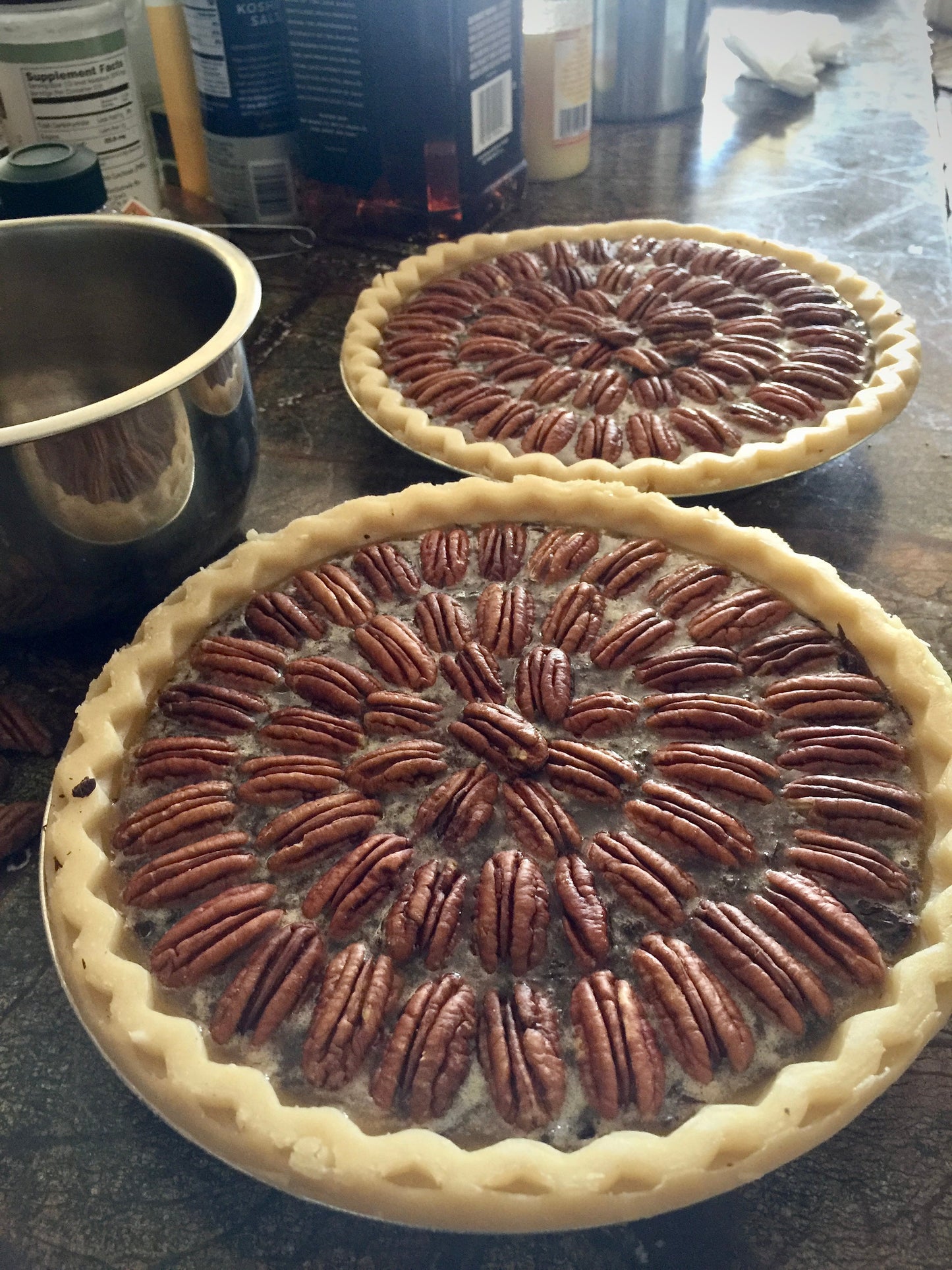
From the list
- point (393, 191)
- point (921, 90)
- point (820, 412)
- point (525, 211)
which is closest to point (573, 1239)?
point (820, 412)

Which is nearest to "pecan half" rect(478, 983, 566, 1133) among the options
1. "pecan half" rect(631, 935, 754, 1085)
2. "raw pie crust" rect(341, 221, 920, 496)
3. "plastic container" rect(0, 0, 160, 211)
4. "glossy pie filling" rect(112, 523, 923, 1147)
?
"glossy pie filling" rect(112, 523, 923, 1147)

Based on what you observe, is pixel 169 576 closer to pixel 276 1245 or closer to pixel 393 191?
pixel 276 1245

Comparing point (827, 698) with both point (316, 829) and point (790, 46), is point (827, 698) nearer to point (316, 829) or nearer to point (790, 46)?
point (316, 829)

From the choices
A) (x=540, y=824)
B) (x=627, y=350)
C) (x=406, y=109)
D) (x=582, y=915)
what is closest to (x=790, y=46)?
(x=406, y=109)

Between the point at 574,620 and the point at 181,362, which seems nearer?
the point at 574,620

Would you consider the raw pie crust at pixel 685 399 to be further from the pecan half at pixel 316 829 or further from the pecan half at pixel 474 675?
the pecan half at pixel 316 829

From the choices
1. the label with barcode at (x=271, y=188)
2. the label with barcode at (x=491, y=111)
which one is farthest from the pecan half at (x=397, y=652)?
the label with barcode at (x=271, y=188)

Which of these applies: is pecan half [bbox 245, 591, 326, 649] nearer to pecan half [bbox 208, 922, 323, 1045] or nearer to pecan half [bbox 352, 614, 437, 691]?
pecan half [bbox 352, 614, 437, 691]
